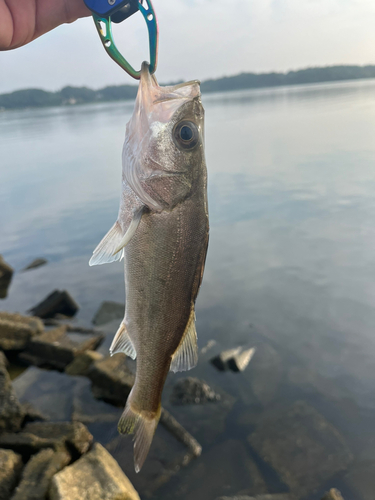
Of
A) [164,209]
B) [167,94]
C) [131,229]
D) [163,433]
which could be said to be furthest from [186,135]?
[163,433]

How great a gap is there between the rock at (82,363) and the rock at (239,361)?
133 inches

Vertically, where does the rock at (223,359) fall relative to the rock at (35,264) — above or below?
below

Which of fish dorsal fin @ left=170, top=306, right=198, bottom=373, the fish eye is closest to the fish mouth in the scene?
the fish eye

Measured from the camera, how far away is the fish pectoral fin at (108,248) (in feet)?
7.50

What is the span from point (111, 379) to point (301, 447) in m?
4.21

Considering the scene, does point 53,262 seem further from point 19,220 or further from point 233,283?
point 233,283

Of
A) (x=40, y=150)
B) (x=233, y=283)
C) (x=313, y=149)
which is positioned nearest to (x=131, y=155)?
(x=233, y=283)

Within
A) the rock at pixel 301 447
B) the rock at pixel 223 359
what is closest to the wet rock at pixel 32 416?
the rock at pixel 223 359

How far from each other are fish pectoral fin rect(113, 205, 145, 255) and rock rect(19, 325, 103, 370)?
809 centimetres

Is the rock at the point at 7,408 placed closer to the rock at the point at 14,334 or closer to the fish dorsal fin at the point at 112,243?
Result: the rock at the point at 14,334

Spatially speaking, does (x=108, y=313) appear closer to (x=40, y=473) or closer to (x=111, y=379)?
(x=111, y=379)

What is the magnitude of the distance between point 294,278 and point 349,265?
2226 mm

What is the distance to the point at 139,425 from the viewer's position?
2.61m

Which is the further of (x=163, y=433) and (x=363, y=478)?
(x=163, y=433)
